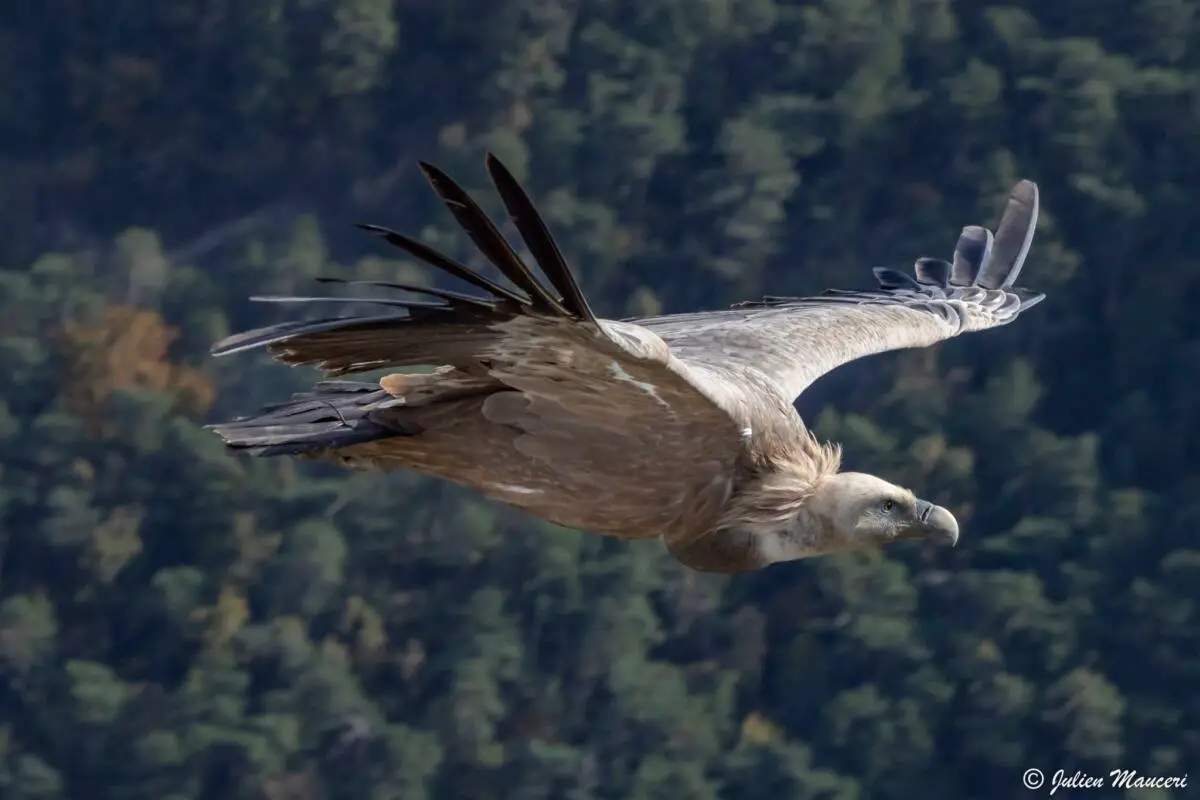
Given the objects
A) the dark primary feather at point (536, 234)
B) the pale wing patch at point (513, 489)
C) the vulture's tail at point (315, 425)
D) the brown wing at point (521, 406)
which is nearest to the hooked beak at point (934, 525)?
the brown wing at point (521, 406)

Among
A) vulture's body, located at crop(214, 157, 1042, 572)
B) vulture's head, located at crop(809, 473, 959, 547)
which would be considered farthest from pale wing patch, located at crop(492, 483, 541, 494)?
vulture's head, located at crop(809, 473, 959, 547)

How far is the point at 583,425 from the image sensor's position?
6387mm

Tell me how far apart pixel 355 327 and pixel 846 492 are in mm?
1637

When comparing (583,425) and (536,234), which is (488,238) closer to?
(536,234)

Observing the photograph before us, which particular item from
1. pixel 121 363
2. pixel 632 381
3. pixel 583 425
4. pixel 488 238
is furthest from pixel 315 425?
pixel 121 363

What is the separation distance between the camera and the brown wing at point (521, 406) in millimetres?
5645

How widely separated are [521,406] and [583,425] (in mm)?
177

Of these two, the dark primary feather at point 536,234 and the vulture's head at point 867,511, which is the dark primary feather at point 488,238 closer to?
the dark primary feather at point 536,234

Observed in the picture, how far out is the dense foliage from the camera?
1072 inches

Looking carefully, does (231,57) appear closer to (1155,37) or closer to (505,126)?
(505,126)

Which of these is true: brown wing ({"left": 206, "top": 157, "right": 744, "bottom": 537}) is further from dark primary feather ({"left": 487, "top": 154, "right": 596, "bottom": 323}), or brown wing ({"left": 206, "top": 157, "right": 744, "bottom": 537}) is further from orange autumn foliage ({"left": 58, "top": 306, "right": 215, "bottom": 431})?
orange autumn foliage ({"left": 58, "top": 306, "right": 215, "bottom": 431})

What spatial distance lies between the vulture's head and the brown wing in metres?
0.30

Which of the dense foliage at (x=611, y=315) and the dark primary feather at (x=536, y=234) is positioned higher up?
the dark primary feather at (x=536, y=234)

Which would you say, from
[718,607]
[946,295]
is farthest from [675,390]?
[718,607]
